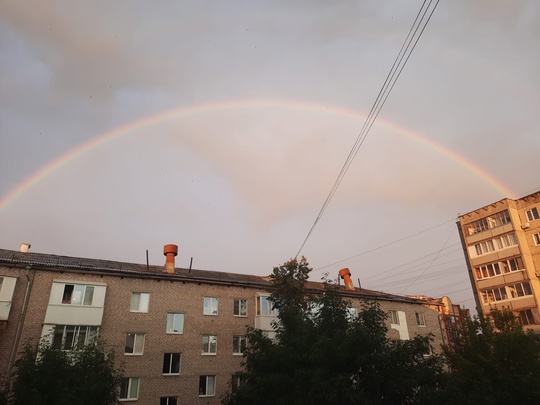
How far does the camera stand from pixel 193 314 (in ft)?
108

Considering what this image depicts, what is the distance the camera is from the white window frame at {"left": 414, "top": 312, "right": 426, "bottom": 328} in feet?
150

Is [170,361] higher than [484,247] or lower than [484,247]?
lower

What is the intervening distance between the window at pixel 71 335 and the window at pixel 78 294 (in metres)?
1.73

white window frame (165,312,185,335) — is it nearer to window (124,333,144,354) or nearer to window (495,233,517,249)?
window (124,333,144,354)

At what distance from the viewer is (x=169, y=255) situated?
3672cm

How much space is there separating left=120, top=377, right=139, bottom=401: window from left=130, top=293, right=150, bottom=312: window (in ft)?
16.3

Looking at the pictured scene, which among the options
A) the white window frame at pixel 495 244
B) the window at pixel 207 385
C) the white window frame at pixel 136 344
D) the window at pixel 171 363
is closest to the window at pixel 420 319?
the white window frame at pixel 495 244

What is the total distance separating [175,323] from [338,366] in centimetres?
1864

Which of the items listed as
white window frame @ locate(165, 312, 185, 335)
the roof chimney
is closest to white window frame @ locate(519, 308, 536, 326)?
white window frame @ locate(165, 312, 185, 335)

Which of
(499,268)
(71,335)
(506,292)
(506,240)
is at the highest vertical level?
(506,240)

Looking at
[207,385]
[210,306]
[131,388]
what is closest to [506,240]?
[210,306]

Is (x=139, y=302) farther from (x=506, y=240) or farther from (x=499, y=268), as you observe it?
(x=506, y=240)

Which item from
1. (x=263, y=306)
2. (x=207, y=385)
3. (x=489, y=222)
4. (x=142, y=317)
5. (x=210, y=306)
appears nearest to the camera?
(x=142, y=317)

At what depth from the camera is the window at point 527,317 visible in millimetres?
44344
